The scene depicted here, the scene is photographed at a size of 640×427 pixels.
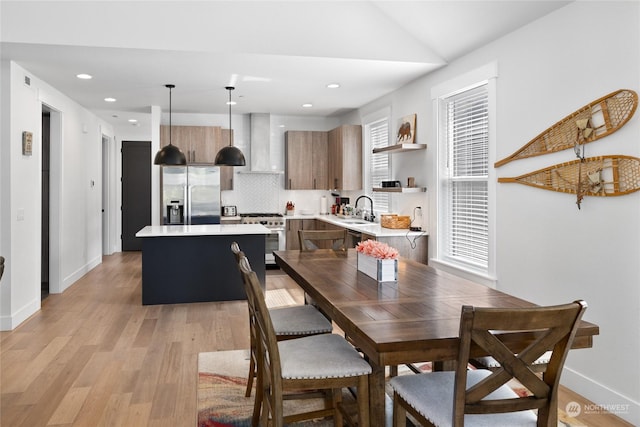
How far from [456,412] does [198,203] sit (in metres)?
5.91

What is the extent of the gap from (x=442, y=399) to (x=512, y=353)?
37 cm

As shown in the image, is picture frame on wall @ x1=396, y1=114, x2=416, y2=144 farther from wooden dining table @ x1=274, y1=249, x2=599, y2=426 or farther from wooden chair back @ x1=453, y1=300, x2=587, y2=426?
wooden chair back @ x1=453, y1=300, x2=587, y2=426

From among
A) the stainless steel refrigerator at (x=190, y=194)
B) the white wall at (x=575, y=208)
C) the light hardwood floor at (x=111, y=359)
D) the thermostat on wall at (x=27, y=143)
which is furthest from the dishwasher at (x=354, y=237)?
the thermostat on wall at (x=27, y=143)

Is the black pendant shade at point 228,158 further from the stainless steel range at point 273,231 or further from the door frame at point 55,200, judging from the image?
the door frame at point 55,200

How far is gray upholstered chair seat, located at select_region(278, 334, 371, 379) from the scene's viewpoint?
6.98 feet

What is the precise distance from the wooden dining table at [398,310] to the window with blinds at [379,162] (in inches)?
138

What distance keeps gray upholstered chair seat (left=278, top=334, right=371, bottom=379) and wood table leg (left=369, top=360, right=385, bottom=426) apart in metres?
0.04

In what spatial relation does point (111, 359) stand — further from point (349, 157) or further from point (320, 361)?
point (349, 157)

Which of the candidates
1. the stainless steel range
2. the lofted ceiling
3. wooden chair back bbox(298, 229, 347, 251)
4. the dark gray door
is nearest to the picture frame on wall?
the lofted ceiling

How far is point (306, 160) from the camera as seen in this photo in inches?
309

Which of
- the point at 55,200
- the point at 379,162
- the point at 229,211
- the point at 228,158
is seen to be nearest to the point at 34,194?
the point at 55,200

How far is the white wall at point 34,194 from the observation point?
4.50 metres

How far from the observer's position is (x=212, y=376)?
3.36 meters

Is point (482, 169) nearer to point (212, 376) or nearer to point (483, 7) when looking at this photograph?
point (483, 7)
